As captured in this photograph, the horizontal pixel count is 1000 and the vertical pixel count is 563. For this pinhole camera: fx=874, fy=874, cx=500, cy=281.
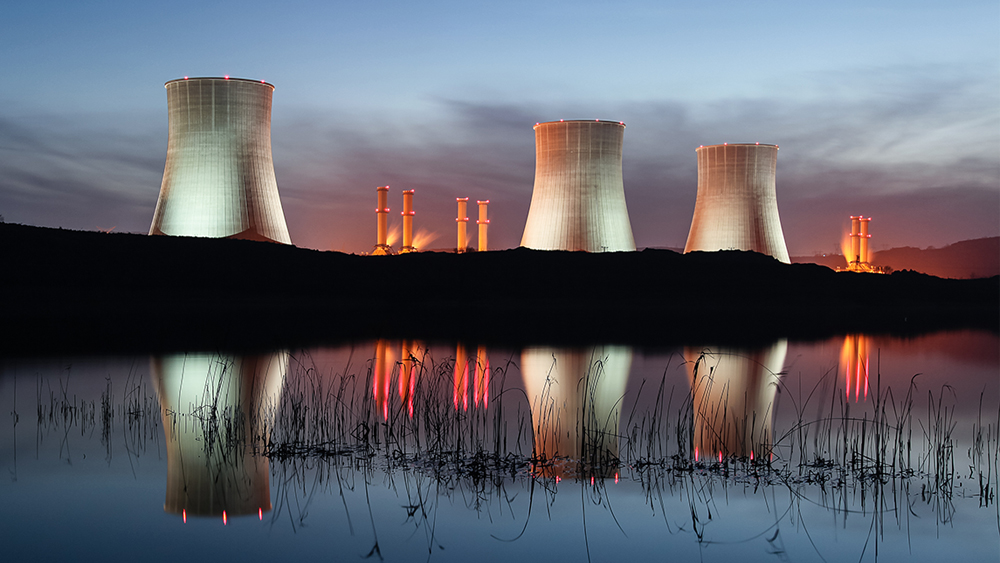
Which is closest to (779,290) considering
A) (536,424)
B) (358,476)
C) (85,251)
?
(85,251)

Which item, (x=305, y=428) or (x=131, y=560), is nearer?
(x=131, y=560)

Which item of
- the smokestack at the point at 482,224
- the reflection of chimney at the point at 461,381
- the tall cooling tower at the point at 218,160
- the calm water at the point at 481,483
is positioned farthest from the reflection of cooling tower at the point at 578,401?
the smokestack at the point at 482,224

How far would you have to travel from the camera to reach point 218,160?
27422 millimetres

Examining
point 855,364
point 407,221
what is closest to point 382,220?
point 407,221

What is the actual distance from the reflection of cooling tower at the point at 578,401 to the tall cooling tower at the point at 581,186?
15.7 m

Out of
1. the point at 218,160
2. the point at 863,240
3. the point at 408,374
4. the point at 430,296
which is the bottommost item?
the point at 408,374

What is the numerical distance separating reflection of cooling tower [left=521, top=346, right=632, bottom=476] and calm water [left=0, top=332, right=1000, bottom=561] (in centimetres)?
5

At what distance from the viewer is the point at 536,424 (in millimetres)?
7598

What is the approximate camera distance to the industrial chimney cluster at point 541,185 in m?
27.6

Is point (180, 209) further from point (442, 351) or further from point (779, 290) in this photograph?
point (779, 290)

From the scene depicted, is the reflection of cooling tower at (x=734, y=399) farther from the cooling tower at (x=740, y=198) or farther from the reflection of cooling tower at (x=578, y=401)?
the cooling tower at (x=740, y=198)

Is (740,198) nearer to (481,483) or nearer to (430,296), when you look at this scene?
(430,296)

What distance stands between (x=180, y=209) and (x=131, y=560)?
2598 centimetres

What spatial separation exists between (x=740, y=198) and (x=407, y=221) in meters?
Answer: 15.4
